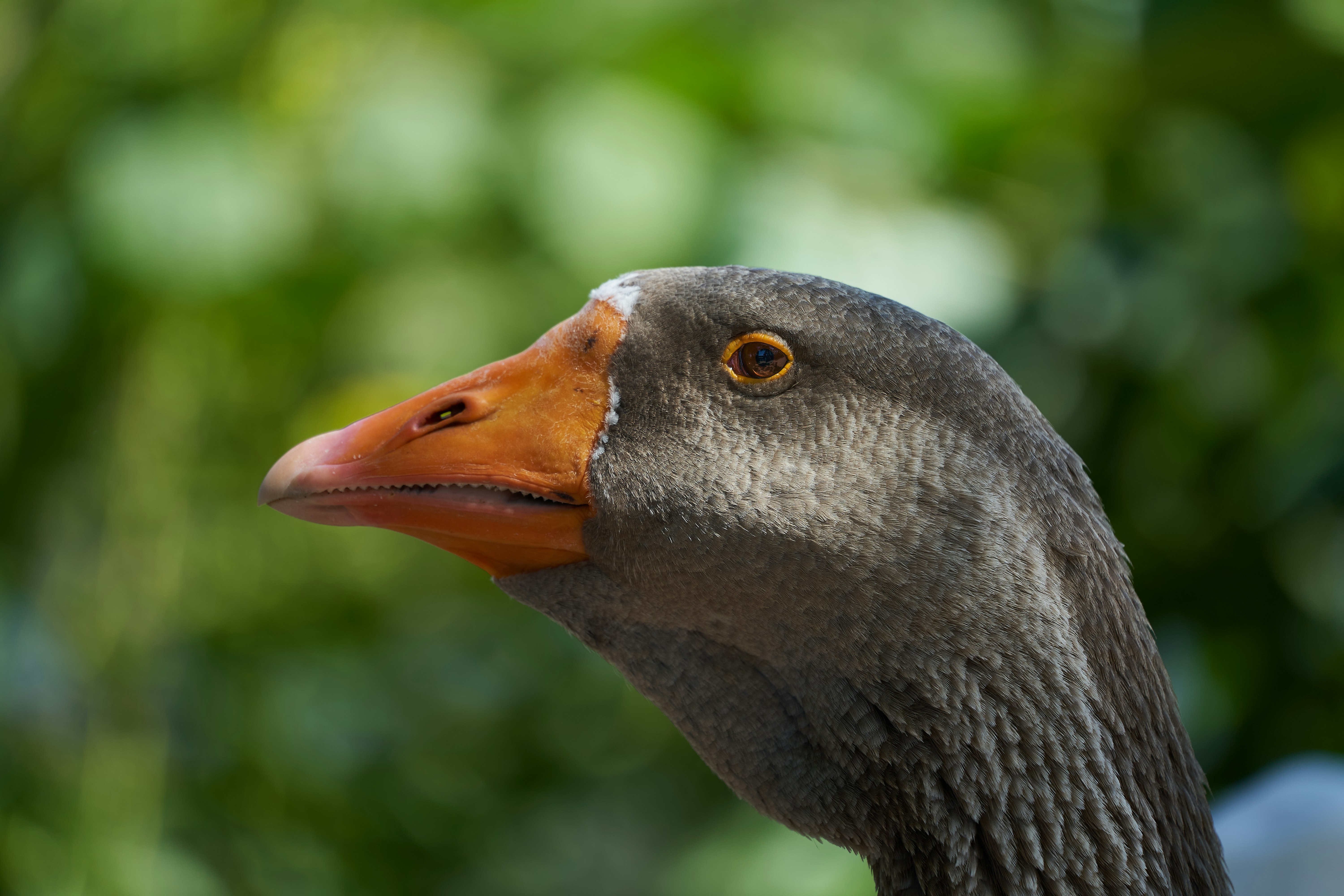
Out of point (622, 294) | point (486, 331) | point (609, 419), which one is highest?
point (622, 294)

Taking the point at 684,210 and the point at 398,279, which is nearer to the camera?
the point at 684,210

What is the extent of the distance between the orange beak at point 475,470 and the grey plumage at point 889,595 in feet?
0.14

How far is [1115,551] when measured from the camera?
177 centimetres

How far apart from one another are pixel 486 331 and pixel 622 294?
1820mm

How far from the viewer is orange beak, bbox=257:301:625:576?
1.70 m

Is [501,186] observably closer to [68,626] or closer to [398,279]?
[398,279]

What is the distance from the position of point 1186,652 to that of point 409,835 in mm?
2724

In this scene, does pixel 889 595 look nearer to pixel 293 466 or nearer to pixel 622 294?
pixel 622 294

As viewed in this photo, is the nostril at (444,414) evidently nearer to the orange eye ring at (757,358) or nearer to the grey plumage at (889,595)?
the grey plumage at (889,595)

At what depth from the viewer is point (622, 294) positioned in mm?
1824

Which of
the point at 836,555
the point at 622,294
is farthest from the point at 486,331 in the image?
the point at 836,555

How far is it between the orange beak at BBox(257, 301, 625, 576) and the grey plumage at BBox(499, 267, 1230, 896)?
0.04m

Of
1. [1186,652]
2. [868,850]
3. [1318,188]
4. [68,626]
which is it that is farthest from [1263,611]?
[68,626]

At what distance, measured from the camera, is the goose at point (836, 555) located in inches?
64.6
